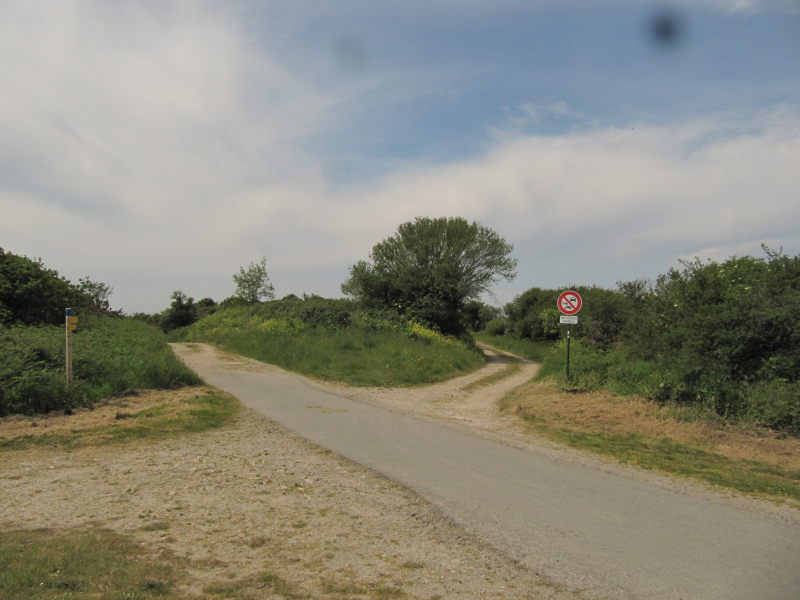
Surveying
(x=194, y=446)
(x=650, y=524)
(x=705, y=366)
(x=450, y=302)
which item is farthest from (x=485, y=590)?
(x=450, y=302)

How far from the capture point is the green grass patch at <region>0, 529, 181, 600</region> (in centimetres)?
397

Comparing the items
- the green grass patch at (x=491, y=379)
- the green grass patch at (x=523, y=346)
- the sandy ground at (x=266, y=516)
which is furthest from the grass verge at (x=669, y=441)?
the green grass patch at (x=523, y=346)

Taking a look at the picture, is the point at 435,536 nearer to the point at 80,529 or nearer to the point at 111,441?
the point at 80,529

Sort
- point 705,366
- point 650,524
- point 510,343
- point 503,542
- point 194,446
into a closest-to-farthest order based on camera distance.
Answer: point 503,542 → point 650,524 → point 194,446 → point 705,366 → point 510,343

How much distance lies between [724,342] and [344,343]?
603 inches

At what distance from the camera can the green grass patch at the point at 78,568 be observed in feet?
13.0

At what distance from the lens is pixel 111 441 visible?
31.2ft

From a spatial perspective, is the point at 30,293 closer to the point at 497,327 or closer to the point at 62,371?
the point at 62,371

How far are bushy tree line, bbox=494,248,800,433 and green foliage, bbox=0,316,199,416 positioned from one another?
12.1 metres

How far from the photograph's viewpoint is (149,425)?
1074cm

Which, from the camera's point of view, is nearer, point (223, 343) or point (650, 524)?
point (650, 524)

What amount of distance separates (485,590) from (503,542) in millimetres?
1002

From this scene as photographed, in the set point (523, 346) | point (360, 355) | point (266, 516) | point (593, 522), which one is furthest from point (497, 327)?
point (266, 516)

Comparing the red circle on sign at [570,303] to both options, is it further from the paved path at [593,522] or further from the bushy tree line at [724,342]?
the paved path at [593,522]
